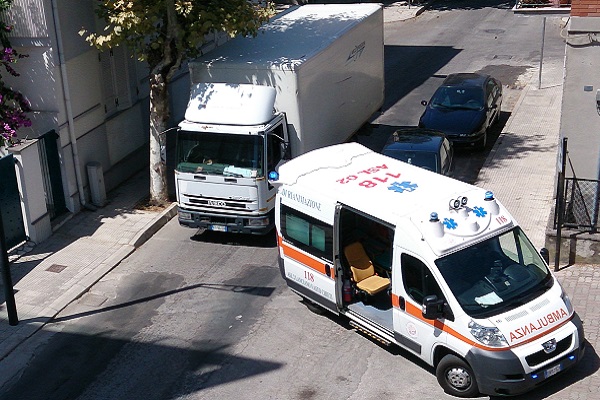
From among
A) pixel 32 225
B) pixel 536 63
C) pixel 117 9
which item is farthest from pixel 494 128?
pixel 32 225

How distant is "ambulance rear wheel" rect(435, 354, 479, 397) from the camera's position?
11352 millimetres

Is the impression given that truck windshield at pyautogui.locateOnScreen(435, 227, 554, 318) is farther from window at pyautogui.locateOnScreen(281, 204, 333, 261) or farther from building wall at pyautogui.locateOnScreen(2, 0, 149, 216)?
building wall at pyautogui.locateOnScreen(2, 0, 149, 216)

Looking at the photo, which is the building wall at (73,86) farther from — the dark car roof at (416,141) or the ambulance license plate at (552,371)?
the ambulance license plate at (552,371)

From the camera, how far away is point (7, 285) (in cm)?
1365

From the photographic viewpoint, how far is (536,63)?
94.9ft

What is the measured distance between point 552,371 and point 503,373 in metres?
0.74

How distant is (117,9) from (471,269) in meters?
9.05

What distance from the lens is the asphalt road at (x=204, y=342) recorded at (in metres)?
12.2

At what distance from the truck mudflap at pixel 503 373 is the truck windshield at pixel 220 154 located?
644cm

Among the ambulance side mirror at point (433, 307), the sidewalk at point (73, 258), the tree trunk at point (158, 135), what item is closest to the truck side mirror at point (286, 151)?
the tree trunk at point (158, 135)

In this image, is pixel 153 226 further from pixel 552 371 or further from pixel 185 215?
pixel 552 371

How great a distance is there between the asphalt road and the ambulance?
553mm

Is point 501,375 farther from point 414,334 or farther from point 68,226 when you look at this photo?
point 68,226

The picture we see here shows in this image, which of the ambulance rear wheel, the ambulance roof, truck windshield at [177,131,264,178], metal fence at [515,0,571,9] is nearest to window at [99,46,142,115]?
truck windshield at [177,131,264,178]
